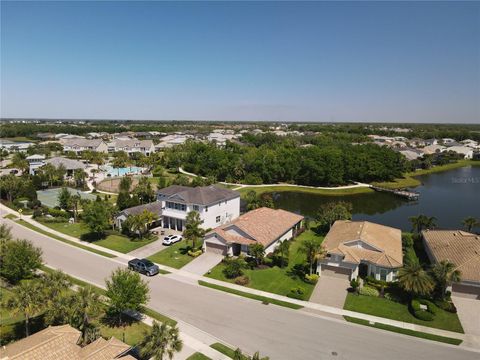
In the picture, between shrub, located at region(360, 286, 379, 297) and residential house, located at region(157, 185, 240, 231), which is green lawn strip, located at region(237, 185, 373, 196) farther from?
shrub, located at region(360, 286, 379, 297)

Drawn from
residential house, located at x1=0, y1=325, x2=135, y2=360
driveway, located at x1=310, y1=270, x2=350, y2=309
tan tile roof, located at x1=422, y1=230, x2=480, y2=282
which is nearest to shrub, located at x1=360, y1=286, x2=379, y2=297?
driveway, located at x1=310, y1=270, x2=350, y2=309

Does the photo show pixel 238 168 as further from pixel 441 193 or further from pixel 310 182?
pixel 441 193

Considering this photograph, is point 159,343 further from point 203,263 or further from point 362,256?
point 362,256

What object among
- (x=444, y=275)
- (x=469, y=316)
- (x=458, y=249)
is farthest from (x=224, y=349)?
(x=458, y=249)

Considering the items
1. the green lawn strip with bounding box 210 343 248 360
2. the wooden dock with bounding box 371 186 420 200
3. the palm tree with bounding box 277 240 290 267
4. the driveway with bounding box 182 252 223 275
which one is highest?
the palm tree with bounding box 277 240 290 267

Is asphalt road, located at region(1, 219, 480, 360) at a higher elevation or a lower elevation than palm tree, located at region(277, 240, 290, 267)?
lower

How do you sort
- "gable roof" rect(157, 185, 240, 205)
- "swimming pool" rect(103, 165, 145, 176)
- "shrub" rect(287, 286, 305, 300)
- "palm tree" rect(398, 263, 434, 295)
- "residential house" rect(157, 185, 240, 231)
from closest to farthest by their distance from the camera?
1. "palm tree" rect(398, 263, 434, 295)
2. "shrub" rect(287, 286, 305, 300)
3. "residential house" rect(157, 185, 240, 231)
4. "gable roof" rect(157, 185, 240, 205)
5. "swimming pool" rect(103, 165, 145, 176)
